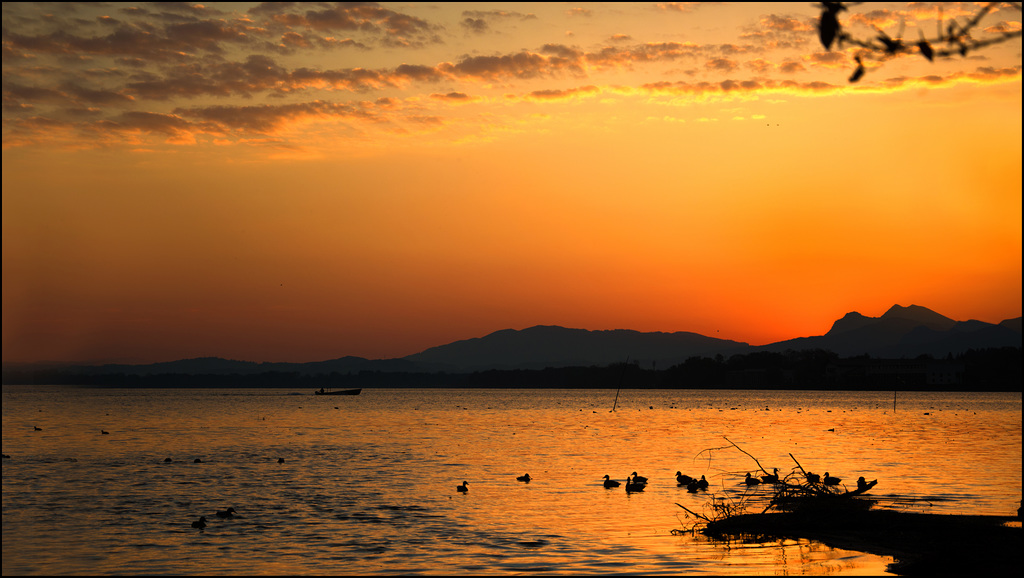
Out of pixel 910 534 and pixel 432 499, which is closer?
pixel 910 534

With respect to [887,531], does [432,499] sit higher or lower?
lower

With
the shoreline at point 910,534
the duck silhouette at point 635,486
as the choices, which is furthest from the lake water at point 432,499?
the shoreline at point 910,534

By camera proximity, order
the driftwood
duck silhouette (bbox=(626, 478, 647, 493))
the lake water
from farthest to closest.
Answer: duck silhouette (bbox=(626, 478, 647, 493)), the lake water, the driftwood

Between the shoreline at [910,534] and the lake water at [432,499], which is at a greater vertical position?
the shoreline at [910,534]

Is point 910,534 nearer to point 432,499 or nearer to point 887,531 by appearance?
point 887,531

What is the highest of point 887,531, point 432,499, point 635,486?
point 887,531

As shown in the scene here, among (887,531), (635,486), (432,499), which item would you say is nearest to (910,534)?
(887,531)

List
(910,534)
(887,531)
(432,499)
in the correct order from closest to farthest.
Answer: (910,534), (887,531), (432,499)

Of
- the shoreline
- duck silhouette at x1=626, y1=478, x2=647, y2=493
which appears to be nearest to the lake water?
duck silhouette at x1=626, y1=478, x2=647, y2=493

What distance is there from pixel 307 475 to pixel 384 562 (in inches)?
893

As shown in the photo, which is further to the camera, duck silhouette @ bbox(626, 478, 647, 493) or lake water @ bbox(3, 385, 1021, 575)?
duck silhouette @ bbox(626, 478, 647, 493)

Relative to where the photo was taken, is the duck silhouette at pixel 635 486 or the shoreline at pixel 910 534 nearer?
the shoreline at pixel 910 534

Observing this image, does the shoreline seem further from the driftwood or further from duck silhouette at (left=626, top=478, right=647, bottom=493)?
duck silhouette at (left=626, top=478, right=647, bottom=493)

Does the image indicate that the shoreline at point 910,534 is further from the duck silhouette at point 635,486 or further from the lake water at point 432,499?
the duck silhouette at point 635,486
